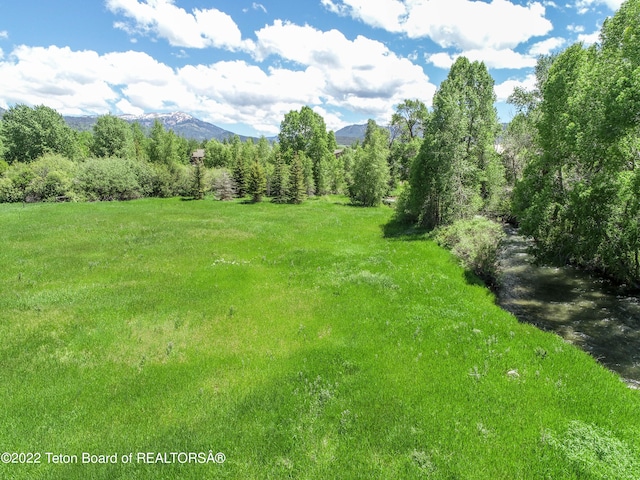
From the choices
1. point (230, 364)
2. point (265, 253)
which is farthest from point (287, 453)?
point (265, 253)

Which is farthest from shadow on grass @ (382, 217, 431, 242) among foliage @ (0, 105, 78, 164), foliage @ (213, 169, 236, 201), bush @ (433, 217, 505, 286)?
foliage @ (0, 105, 78, 164)

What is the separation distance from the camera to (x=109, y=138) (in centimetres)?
8562

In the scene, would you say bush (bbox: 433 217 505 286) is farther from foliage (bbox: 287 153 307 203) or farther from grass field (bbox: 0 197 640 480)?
foliage (bbox: 287 153 307 203)

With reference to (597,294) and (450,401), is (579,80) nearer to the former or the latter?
(597,294)

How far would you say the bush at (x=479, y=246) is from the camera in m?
21.5

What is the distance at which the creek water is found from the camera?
44.9 feet

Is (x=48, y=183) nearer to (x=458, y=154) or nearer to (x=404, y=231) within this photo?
(x=404, y=231)

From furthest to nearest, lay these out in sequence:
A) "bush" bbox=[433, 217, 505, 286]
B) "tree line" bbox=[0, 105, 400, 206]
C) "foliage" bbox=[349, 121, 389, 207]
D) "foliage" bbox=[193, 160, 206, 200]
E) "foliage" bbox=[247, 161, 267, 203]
A: "foliage" bbox=[193, 160, 206, 200], "foliage" bbox=[247, 161, 267, 203], "tree line" bbox=[0, 105, 400, 206], "foliage" bbox=[349, 121, 389, 207], "bush" bbox=[433, 217, 505, 286]

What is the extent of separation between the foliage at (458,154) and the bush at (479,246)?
16.0ft

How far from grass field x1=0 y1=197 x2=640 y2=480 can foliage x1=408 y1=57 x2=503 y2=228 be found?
33.2 ft

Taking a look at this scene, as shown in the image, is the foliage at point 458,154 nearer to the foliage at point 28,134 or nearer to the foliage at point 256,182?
the foliage at point 256,182

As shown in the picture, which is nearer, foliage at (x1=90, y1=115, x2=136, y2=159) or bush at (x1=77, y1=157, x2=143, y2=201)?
bush at (x1=77, y1=157, x2=143, y2=201)

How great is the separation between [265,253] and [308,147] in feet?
200

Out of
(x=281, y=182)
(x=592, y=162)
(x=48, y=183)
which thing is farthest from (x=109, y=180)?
(x=592, y=162)
